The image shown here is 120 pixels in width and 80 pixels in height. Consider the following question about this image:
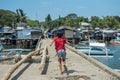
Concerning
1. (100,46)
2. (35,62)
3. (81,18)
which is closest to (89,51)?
(100,46)

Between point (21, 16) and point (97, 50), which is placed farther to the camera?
point (21, 16)

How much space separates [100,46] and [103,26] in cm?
7664

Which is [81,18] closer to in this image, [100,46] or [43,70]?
[100,46]

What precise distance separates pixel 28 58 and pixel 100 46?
1746cm

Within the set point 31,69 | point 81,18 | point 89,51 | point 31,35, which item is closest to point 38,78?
point 31,69

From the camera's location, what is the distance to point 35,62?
17484 millimetres

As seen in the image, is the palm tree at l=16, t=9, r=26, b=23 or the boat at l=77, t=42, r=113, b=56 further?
the palm tree at l=16, t=9, r=26, b=23

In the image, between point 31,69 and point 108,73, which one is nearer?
point 108,73

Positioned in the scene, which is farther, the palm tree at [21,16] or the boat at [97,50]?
the palm tree at [21,16]

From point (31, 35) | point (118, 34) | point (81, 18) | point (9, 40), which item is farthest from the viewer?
point (81, 18)

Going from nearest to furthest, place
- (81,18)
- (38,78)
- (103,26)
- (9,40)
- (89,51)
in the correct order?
(38,78) < (89,51) < (9,40) < (103,26) < (81,18)

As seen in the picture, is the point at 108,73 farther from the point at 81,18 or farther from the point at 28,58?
the point at 81,18

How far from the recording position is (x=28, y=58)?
1761 cm

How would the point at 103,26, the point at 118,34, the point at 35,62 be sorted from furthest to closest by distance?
the point at 103,26 < the point at 118,34 < the point at 35,62
